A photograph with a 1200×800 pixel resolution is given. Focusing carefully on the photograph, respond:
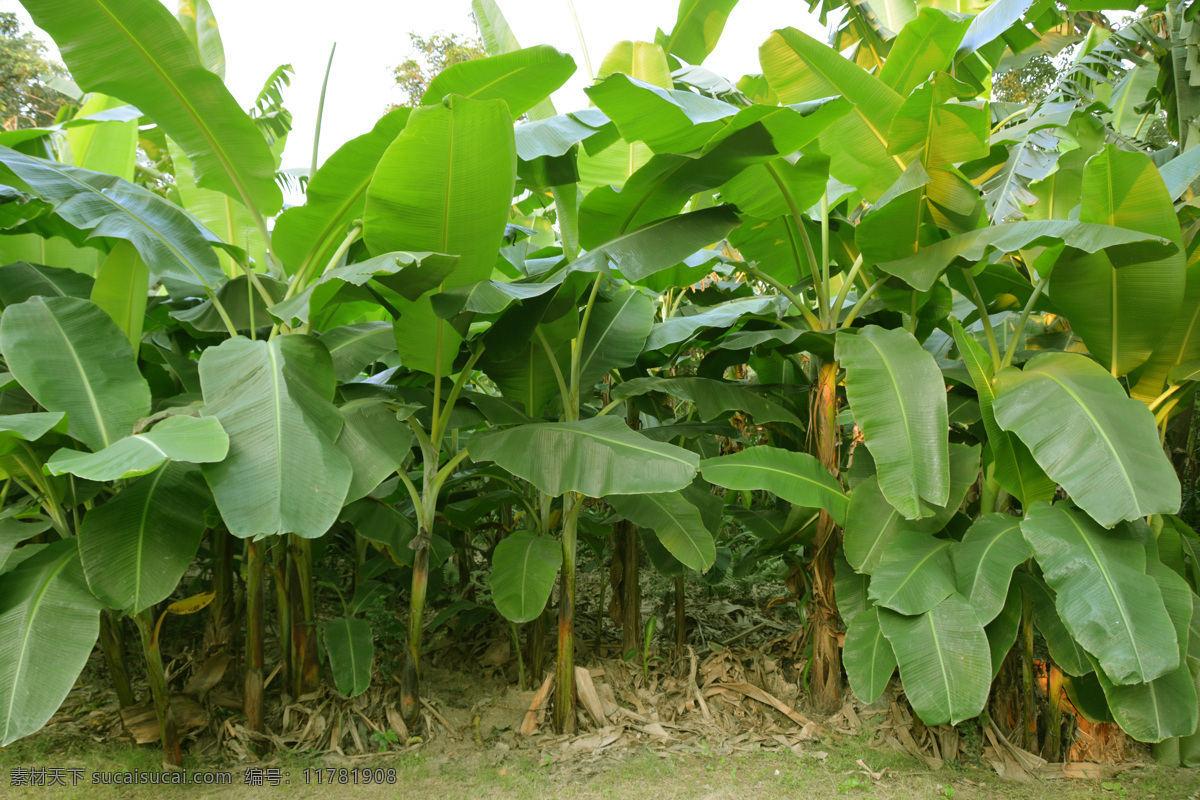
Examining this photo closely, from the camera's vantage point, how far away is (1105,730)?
2.62m

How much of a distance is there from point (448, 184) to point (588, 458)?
39.4 inches

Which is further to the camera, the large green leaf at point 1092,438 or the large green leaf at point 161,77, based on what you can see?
the large green leaf at point 161,77

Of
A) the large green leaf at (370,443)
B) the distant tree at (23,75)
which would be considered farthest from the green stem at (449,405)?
the distant tree at (23,75)

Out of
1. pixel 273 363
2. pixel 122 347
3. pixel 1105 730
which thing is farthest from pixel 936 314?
pixel 122 347

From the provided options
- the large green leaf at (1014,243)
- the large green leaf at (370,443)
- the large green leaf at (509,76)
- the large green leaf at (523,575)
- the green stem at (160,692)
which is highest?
the large green leaf at (509,76)

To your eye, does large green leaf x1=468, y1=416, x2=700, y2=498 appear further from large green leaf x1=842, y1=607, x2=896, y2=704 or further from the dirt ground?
the dirt ground

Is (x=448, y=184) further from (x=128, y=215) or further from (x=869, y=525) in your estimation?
(x=869, y=525)

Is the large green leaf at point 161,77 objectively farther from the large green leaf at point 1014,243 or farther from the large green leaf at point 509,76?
the large green leaf at point 1014,243

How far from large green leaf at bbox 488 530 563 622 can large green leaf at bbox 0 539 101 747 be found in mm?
1245

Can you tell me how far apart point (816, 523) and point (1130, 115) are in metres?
4.67

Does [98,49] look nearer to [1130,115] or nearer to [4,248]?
[4,248]

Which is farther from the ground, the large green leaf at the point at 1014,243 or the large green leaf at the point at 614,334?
the large green leaf at the point at 1014,243

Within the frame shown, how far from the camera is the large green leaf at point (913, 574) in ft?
7.04

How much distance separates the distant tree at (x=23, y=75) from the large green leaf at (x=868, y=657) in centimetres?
1274
